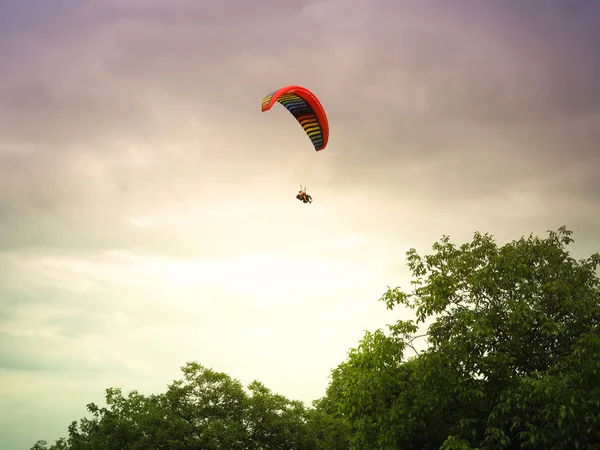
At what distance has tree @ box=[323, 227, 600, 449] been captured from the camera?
16719 millimetres

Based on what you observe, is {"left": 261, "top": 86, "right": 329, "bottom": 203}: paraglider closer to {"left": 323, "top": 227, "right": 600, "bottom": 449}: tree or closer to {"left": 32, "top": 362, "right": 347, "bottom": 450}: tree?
{"left": 323, "top": 227, "right": 600, "bottom": 449}: tree

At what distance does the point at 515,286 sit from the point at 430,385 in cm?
474

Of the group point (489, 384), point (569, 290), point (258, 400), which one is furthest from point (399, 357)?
point (258, 400)

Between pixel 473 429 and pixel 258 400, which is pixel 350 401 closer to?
pixel 473 429

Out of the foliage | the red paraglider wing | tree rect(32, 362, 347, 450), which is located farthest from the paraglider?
tree rect(32, 362, 347, 450)

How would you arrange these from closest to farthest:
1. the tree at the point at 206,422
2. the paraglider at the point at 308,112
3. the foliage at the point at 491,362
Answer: the foliage at the point at 491,362 < the paraglider at the point at 308,112 < the tree at the point at 206,422

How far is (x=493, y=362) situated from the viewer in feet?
60.2

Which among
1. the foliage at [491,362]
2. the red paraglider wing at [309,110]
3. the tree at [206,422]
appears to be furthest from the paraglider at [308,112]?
the tree at [206,422]

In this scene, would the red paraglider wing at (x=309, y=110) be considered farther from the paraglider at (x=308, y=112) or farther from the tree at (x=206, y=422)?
the tree at (x=206, y=422)

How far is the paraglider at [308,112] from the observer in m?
26.8

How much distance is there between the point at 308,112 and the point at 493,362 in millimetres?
14950

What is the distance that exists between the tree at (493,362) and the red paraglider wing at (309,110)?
9595 mm

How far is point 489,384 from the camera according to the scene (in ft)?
61.3

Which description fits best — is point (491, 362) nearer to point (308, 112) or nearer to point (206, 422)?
point (308, 112)
